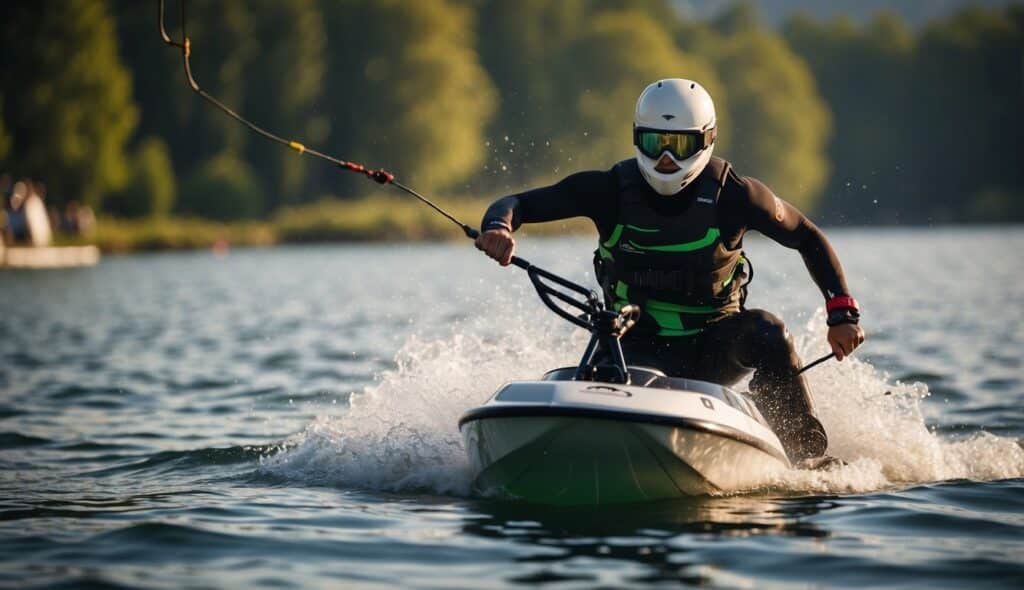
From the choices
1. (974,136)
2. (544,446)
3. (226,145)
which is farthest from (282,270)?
(974,136)

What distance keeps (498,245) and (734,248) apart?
1.35 m

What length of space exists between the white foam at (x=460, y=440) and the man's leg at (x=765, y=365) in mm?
308

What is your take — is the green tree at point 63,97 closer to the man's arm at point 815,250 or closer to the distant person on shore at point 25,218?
the distant person on shore at point 25,218

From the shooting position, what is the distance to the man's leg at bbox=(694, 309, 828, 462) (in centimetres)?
802

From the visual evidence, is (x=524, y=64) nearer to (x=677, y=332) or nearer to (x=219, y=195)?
(x=219, y=195)

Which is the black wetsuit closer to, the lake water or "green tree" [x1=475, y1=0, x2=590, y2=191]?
the lake water

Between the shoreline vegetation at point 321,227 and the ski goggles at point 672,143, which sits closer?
the ski goggles at point 672,143

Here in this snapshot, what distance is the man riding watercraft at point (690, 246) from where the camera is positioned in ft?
26.0

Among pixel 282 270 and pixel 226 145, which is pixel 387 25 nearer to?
pixel 226 145

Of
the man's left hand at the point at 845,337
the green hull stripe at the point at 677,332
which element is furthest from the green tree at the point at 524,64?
the man's left hand at the point at 845,337

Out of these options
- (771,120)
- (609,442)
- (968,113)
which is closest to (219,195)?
(771,120)

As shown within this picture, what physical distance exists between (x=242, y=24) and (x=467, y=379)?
180 ft

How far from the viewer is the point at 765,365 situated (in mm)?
8102

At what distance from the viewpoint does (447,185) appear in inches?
2635
